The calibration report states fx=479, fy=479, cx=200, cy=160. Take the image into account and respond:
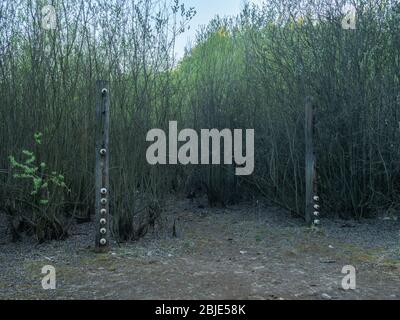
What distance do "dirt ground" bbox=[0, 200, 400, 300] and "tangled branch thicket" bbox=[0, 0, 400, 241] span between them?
0.44 metres

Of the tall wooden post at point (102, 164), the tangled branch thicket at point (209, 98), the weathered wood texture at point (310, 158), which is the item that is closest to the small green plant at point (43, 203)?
the tangled branch thicket at point (209, 98)

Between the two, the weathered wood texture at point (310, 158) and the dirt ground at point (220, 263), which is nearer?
the dirt ground at point (220, 263)

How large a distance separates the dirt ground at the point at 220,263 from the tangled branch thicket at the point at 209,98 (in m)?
0.44

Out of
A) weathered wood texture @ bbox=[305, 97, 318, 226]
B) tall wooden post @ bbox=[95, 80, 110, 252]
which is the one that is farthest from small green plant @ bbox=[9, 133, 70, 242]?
weathered wood texture @ bbox=[305, 97, 318, 226]

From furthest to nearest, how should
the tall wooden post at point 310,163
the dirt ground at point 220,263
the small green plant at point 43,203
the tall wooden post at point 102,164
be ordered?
the tall wooden post at point 310,163 < the small green plant at point 43,203 < the tall wooden post at point 102,164 < the dirt ground at point 220,263

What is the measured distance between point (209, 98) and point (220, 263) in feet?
13.0

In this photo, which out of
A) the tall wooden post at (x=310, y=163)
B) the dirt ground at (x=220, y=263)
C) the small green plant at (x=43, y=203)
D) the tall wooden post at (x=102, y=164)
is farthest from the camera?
the tall wooden post at (x=310, y=163)

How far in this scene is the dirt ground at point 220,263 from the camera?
13.3ft

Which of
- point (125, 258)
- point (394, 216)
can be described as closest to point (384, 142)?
point (394, 216)

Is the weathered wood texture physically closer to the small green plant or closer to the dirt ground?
the dirt ground

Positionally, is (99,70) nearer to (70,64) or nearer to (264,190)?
(70,64)

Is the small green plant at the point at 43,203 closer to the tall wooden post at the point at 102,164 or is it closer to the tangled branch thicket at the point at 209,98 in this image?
the tangled branch thicket at the point at 209,98

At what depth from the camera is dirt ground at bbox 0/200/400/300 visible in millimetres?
4066
